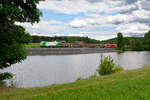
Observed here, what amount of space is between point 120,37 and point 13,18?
10614 centimetres

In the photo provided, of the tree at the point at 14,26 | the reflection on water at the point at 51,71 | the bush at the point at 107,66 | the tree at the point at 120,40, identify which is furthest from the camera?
the tree at the point at 120,40

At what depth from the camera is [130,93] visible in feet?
24.4

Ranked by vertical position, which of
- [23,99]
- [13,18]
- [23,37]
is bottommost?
[23,99]

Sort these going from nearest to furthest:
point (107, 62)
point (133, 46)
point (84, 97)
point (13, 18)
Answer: point (84, 97) → point (13, 18) → point (107, 62) → point (133, 46)

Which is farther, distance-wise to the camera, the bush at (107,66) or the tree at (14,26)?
the bush at (107,66)

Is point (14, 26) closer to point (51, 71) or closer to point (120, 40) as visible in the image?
point (51, 71)

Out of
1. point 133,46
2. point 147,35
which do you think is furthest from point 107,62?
point 147,35

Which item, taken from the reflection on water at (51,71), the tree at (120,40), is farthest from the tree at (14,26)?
the tree at (120,40)

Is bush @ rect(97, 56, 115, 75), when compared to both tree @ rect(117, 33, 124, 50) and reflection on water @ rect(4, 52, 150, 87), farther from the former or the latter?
tree @ rect(117, 33, 124, 50)

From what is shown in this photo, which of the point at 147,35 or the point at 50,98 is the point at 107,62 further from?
the point at 147,35

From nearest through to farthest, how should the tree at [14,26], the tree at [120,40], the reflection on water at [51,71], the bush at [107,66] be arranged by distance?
the tree at [14,26], the bush at [107,66], the reflection on water at [51,71], the tree at [120,40]

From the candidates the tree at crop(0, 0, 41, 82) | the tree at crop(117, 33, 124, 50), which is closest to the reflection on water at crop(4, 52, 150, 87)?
the tree at crop(0, 0, 41, 82)

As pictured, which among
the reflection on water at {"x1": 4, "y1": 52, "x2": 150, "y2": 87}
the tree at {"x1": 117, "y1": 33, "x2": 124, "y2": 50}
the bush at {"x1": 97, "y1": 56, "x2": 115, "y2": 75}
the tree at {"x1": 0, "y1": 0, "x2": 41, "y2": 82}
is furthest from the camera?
the tree at {"x1": 117, "y1": 33, "x2": 124, "y2": 50}

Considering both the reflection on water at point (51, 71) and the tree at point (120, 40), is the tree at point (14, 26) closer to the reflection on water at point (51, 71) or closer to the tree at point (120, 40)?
the reflection on water at point (51, 71)
